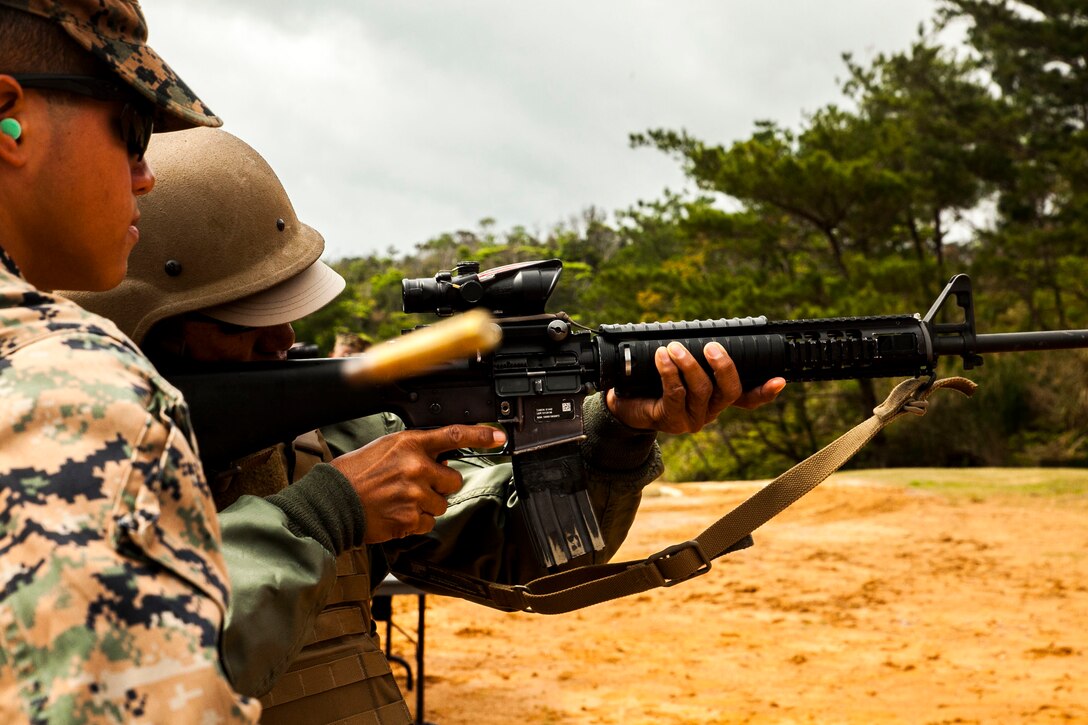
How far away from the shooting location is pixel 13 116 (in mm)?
1143

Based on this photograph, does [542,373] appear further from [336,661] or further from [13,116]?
[13,116]

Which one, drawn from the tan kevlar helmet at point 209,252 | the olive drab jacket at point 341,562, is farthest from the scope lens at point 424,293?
the olive drab jacket at point 341,562

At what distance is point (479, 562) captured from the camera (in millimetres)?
2846

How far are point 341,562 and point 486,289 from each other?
79cm

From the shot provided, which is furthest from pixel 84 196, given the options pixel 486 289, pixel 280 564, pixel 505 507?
pixel 505 507

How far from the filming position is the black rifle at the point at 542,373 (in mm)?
2395

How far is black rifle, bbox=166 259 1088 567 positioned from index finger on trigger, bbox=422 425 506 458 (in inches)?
4.5

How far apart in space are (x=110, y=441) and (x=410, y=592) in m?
4.55

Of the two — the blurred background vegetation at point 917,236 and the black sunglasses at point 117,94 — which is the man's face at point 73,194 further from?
the blurred background vegetation at point 917,236

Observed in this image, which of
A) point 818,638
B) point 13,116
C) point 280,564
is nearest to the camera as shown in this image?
point 13,116

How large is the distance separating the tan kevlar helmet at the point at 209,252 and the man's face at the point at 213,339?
0.07 meters

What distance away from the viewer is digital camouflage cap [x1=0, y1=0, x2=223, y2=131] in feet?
3.88

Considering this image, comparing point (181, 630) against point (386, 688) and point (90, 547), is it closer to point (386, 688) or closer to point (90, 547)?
point (90, 547)

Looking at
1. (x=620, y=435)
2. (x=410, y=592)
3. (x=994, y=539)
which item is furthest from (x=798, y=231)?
(x=620, y=435)
